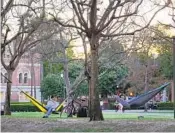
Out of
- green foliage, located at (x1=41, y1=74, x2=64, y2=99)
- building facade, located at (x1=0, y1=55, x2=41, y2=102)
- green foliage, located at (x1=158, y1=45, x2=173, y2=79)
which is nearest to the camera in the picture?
green foliage, located at (x1=158, y1=45, x2=173, y2=79)

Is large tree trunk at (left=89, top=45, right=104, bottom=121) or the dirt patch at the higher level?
large tree trunk at (left=89, top=45, right=104, bottom=121)

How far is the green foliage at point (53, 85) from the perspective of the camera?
70.6 meters

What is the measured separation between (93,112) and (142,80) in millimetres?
43162

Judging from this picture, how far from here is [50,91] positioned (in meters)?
71.6

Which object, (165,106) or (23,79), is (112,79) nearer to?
(165,106)

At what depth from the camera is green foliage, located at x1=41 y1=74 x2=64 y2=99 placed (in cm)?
7056

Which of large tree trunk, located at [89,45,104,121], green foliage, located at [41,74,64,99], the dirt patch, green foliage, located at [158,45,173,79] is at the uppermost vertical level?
green foliage, located at [158,45,173,79]

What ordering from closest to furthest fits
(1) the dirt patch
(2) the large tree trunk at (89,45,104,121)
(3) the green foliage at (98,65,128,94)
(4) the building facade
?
(1) the dirt patch
(2) the large tree trunk at (89,45,104,121)
(3) the green foliage at (98,65,128,94)
(4) the building facade

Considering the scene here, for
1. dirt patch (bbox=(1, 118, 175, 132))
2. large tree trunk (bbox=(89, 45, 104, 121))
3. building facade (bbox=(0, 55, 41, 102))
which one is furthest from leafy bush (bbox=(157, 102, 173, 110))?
dirt patch (bbox=(1, 118, 175, 132))

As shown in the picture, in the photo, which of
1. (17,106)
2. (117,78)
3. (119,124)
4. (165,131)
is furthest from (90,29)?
(117,78)

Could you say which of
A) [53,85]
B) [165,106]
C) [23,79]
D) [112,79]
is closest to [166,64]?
[165,106]

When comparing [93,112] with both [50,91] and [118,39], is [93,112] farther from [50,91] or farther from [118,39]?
[50,91]

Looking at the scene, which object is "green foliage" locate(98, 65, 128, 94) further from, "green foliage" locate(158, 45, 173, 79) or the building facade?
the building facade

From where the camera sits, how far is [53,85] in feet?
233
